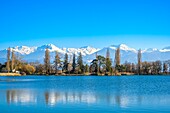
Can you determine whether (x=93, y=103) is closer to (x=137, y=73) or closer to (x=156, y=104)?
(x=156, y=104)

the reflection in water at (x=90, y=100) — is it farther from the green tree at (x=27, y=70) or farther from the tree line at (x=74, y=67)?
the green tree at (x=27, y=70)

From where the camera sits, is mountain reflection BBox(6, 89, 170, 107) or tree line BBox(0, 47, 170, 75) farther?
tree line BBox(0, 47, 170, 75)

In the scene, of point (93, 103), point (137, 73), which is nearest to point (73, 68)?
point (137, 73)

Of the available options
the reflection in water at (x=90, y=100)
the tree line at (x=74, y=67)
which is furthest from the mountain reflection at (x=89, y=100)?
the tree line at (x=74, y=67)

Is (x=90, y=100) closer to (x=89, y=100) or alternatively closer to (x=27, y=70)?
(x=89, y=100)

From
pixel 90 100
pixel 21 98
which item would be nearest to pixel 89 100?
pixel 90 100

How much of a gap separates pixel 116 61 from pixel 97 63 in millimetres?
11000

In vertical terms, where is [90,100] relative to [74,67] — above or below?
below

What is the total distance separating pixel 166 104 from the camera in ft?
Result: 89.2

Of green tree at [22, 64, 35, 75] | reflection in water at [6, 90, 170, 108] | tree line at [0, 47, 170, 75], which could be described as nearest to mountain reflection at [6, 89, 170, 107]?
reflection in water at [6, 90, 170, 108]

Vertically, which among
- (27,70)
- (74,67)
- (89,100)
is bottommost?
(89,100)

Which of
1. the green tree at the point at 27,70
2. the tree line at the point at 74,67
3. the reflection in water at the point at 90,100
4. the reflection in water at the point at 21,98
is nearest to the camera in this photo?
the reflection in water at the point at 90,100

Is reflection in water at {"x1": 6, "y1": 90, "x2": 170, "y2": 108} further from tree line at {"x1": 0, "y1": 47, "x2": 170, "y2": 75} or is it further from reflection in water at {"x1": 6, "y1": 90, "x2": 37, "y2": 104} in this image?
tree line at {"x1": 0, "y1": 47, "x2": 170, "y2": 75}

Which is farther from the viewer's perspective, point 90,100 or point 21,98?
point 21,98
